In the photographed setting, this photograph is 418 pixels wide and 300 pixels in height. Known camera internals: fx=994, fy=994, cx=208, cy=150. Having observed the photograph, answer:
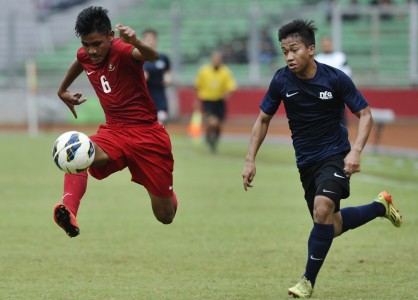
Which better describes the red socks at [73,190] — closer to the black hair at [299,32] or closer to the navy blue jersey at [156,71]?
the black hair at [299,32]

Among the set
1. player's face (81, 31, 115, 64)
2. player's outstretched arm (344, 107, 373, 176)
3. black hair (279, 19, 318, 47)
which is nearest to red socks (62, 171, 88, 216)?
player's face (81, 31, 115, 64)

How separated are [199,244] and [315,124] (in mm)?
3084

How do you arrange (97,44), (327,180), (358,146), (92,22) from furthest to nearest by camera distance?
(97,44) < (92,22) < (327,180) < (358,146)

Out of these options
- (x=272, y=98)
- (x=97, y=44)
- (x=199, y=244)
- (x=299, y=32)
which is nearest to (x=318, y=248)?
(x=272, y=98)

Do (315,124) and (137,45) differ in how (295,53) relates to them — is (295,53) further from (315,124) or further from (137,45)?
(137,45)

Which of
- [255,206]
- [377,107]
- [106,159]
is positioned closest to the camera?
[106,159]

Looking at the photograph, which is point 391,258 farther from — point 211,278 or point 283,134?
point 283,134

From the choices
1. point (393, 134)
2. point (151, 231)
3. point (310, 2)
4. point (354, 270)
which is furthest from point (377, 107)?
point (354, 270)

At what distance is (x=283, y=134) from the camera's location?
94.3 ft

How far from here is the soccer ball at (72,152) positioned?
26.1 feet

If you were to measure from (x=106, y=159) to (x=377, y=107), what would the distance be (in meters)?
22.5

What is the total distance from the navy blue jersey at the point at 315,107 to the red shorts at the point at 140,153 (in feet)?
3.81

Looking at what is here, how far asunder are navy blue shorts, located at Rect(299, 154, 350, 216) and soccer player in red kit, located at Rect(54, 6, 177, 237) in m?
1.43

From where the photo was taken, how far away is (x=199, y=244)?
35.0 ft
